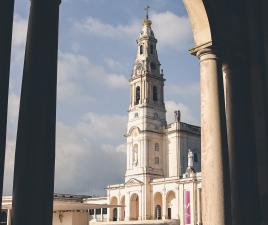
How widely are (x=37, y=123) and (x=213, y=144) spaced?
4008 millimetres

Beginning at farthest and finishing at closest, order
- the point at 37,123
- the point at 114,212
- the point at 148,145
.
Answer: the point at 114,212, the point at 148,145, the point at 37,123

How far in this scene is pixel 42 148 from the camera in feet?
22.4

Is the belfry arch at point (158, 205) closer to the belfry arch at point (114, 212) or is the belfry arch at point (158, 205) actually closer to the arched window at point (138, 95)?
the belfry arch at point (114, 212)

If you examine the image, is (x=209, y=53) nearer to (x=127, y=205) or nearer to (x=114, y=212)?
(x=127, y=205)

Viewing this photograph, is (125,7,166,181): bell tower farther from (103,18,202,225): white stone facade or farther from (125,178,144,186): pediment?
(125,178,144,186): pediment

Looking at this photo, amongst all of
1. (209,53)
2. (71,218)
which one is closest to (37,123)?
→ (209,53)

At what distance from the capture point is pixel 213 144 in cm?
945

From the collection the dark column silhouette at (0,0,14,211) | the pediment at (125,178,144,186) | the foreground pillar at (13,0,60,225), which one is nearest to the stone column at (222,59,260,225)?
the foreground pillar at (13,0,60,225)

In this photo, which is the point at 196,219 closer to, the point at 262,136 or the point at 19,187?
the point at 262,136

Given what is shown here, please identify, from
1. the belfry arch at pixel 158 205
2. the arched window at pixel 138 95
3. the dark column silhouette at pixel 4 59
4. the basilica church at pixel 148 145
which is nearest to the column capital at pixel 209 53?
the dark column silhouette at pixel 4 59

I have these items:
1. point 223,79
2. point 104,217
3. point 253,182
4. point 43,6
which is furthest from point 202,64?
point 104,217

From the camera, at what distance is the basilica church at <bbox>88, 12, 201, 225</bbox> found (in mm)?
70938

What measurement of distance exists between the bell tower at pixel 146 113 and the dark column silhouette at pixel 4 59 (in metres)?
66.3

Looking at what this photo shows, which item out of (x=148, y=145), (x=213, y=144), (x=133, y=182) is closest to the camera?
(x=213, y=144)
